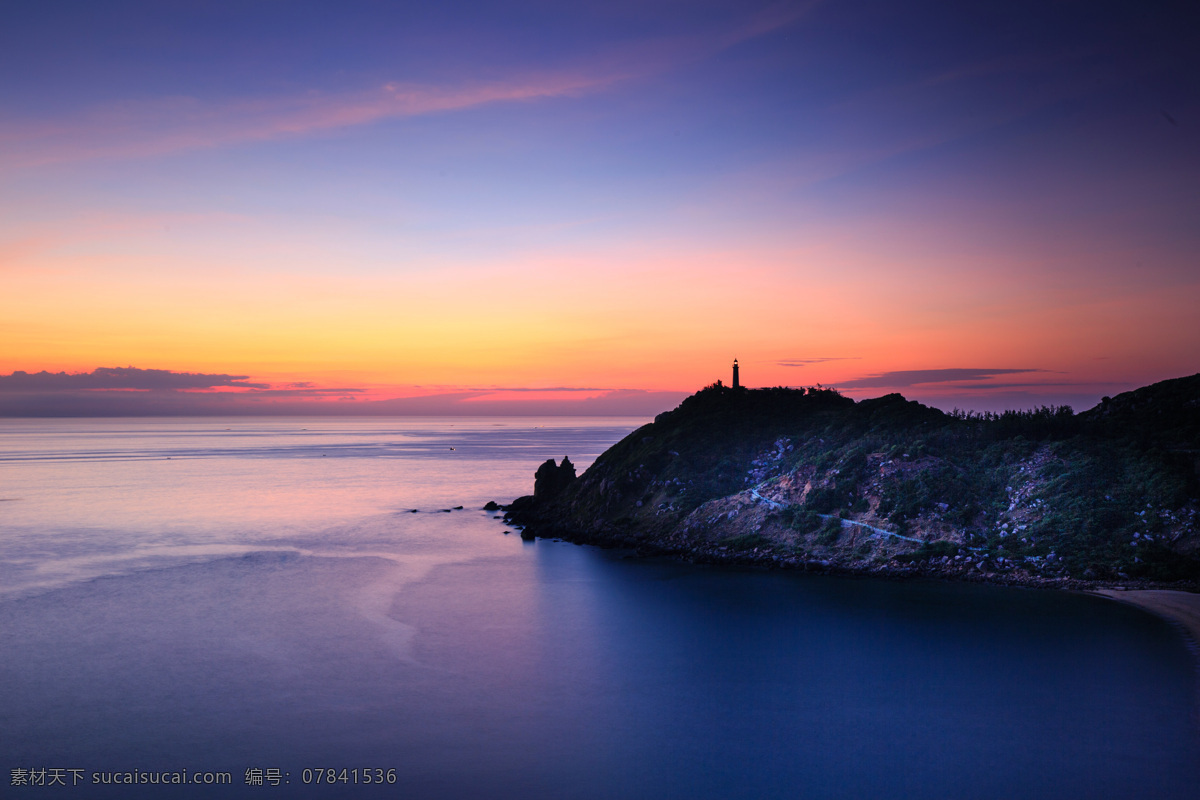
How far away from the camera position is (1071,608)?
96.0 feet

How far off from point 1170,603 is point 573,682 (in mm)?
26375

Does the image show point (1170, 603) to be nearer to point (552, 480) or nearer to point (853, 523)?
point (853, 523)

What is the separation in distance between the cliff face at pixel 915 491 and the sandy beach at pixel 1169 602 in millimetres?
1291

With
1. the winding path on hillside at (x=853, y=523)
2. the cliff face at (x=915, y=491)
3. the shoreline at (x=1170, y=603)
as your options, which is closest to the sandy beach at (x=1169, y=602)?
the shoreline at (x=1170, y=603)

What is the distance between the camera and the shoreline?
25997 millimetres

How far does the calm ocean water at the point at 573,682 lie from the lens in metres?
17.7

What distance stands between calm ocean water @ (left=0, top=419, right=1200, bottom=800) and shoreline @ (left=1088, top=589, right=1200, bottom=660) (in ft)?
3.01

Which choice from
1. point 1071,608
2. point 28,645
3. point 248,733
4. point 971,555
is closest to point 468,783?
point 248,733

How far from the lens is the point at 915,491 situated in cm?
3988

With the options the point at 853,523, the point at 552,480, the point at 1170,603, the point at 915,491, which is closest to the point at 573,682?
the point at 853,523

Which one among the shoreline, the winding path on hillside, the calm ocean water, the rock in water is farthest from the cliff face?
the rock in water

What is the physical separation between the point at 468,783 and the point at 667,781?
5299 millimetres

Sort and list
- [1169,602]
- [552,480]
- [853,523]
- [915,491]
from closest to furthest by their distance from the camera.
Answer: [1169,602], [915,491], [853,523], [552,480]

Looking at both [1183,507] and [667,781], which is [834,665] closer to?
[667,781]
